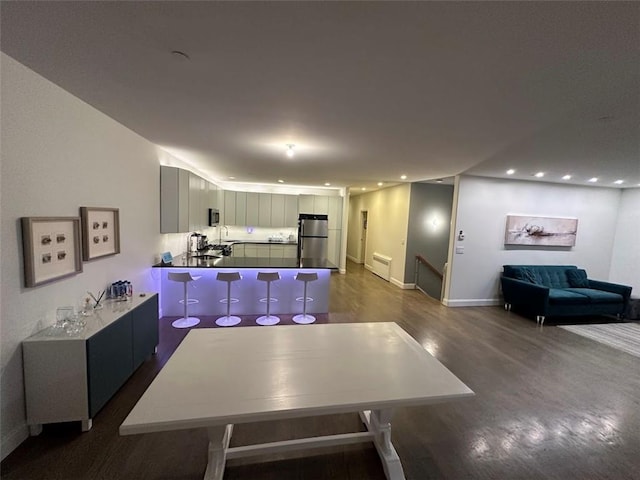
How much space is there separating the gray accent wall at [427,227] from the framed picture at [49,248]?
6148 mm

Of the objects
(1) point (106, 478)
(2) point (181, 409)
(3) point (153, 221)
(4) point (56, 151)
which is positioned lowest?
(1) point (106, 478)

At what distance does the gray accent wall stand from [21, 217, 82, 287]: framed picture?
6.15m

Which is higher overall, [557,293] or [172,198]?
[172,198]

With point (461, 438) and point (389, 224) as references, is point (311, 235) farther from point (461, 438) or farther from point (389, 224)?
point (461, 438)

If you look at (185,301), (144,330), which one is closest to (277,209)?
(185,301)

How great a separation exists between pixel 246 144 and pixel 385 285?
5.10 meters

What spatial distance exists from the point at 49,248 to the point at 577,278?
820 cm

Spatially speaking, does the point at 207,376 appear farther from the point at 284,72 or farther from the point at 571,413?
the point at 571,413

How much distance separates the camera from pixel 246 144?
11.5ft

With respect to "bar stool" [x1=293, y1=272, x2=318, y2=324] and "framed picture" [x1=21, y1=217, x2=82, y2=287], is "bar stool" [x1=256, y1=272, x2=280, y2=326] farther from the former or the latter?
"framed picture" [x1=21, y1=217, x2=82, y2=287]

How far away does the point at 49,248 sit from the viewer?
6.63 ft

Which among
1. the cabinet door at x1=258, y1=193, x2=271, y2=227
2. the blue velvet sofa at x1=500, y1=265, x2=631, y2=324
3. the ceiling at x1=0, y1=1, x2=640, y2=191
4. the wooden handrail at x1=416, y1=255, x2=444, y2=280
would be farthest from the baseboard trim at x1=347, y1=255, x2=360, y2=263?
the ceiling at x1=0, y1=1, x2=640, y2=191

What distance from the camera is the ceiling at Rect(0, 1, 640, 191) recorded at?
1.24 meters

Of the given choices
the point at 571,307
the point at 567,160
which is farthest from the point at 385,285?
the point at 567,160
